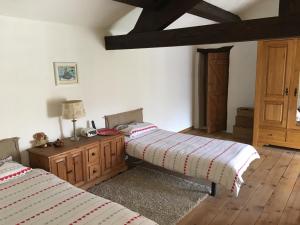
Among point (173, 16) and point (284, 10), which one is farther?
point (173, 16)

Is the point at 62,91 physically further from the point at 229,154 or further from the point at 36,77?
the point at 229,154

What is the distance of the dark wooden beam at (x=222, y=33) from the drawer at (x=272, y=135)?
2504 millimetres

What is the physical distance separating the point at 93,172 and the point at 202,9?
108 inches

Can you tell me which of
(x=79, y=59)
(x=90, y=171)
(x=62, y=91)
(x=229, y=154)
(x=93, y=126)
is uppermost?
(x=79, y=59)

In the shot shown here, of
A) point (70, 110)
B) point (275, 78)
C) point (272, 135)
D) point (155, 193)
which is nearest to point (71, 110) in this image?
point (70, 110)

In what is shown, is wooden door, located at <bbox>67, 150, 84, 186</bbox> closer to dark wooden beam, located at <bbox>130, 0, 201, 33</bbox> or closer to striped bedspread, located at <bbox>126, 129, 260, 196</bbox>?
striped bedspread, located at <bbox>126, 129, 260, 196</bbox>

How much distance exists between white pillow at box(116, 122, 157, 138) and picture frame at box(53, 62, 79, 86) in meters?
0.95

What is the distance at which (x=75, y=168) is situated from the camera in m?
3.00

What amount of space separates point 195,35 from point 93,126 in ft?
6.18

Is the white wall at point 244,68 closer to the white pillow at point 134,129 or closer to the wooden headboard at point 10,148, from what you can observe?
the white pillow at point 134,129

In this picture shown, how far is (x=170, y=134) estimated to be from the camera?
154 inches

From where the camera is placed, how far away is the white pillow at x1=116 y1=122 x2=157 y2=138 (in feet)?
12.3

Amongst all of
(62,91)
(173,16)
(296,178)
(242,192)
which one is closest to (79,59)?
(62,91)

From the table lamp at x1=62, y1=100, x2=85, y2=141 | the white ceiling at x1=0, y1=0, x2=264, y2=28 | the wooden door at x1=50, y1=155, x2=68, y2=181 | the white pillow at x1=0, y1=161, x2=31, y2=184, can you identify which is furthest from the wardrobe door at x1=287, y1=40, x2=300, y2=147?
the white pillow at x1=0, y1=161, x2=31, y2=184
